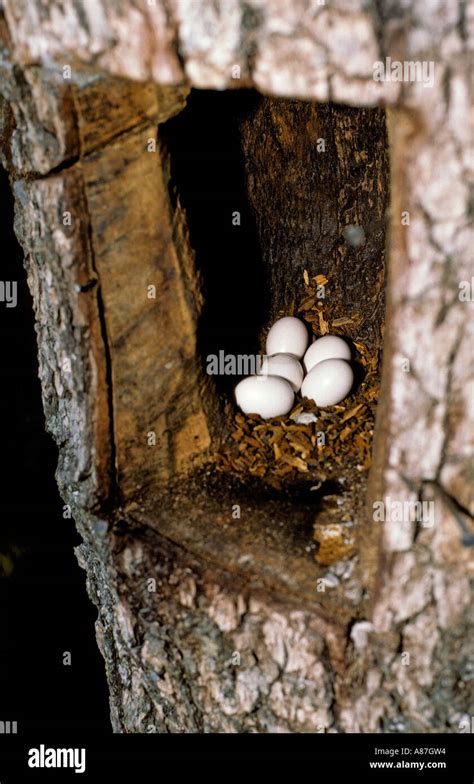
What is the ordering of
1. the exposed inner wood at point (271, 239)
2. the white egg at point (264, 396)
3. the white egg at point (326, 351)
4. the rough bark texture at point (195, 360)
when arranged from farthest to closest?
1. the white egg at point (326, 351)
2. the white egg at point (264, 396)
3. the exposed inner wood at point (271, 239)
4. the rough bark texture at point (195, 360)

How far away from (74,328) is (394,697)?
2.48 ft

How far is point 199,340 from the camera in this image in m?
1.77

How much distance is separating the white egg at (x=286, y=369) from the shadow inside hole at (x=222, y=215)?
74 millimetres

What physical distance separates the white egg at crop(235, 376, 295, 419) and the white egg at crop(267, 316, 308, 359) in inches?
7.3

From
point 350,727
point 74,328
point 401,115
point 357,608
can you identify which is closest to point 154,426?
point 74,328

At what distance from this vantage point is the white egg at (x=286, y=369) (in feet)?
6.70

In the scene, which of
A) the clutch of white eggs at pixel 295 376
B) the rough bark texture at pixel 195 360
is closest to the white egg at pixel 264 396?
the clutch of white eggs at pixel 295 376

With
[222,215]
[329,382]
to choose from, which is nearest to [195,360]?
[329,382]

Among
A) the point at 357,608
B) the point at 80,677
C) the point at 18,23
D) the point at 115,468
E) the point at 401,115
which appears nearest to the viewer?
the point at 401,115

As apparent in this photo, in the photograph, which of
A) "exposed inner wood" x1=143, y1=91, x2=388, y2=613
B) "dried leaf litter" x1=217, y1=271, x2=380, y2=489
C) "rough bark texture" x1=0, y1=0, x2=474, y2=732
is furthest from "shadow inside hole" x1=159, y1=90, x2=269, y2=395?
"rough bark texture" x1=0, y1=0, x2=474, y2=732

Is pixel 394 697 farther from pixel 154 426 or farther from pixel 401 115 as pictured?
pixel 401 115

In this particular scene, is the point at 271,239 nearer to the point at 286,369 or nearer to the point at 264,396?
the point at 286,369

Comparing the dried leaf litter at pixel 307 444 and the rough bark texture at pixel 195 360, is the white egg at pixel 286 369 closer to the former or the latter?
the dried leaf litter at pixel 307 444

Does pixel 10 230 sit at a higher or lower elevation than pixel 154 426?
higher
